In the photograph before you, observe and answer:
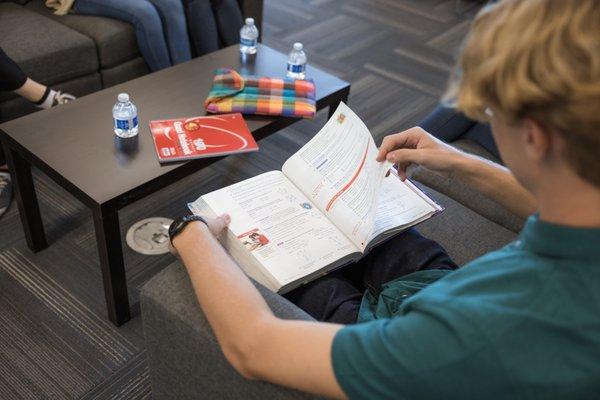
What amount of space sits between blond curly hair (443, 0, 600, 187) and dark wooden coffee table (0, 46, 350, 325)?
99cm

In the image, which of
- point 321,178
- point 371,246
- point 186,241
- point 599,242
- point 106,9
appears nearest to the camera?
point 599,242

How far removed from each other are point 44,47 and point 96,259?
0.90 meters

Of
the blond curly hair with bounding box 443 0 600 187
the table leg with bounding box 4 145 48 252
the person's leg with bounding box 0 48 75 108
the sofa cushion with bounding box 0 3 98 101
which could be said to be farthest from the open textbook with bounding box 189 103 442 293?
the sofa cushion with bounding box 0 3 98 101

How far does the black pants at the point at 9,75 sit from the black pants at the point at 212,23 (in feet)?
2.77

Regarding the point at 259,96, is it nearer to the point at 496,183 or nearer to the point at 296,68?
the point at 296,68

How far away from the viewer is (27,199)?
1639 mm

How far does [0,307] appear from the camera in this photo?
1588 millimetres

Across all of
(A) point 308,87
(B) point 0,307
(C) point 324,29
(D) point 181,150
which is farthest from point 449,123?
(C) point 324,29

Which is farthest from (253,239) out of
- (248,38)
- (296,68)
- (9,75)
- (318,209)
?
(9,75)

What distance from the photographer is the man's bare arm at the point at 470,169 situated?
1.12 metres

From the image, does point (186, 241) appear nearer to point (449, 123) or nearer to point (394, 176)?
point (394, 176)

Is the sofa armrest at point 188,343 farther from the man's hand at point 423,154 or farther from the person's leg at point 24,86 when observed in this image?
the person's leg at point 24,86

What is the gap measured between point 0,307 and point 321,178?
100 centimetres

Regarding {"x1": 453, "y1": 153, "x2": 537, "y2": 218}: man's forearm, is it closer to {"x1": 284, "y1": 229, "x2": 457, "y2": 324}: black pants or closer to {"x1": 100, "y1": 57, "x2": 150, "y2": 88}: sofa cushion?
{"x1": 284, "y1": 229, "x2": 457, "y2": 324}: black pants
